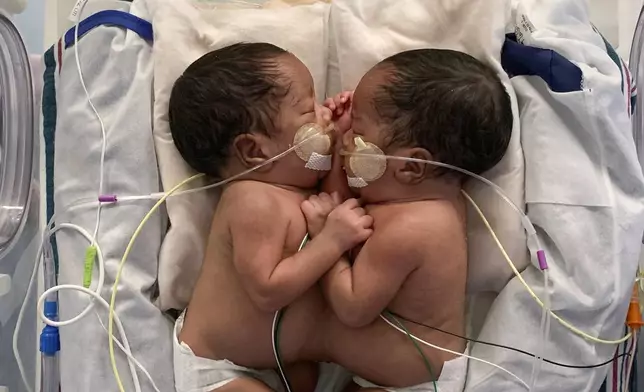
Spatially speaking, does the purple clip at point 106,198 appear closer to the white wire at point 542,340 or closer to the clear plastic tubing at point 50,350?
the clear plastic tubing at point 50,350

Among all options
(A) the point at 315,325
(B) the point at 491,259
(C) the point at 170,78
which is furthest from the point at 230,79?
(B) the point at 491,259

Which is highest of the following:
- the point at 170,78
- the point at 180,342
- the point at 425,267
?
the point at 170,78

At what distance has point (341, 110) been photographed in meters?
1.44

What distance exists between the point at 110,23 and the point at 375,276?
2.52ft

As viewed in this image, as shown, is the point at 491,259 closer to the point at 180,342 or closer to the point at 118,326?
the point at 180,342

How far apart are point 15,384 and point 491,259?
3.67 feet

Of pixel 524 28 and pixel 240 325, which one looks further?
pixel 524 28

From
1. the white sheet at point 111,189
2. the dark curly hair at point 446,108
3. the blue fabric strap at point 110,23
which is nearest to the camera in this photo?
the dark curly hair at point 446,108

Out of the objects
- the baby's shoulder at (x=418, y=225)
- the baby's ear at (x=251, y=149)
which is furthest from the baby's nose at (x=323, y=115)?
the baby's shoulder at (x=418, y=225)

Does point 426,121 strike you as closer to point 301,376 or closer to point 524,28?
point 524,28

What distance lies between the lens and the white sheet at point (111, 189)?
4.49ft

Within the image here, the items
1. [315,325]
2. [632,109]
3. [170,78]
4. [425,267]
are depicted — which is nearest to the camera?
[425,267]

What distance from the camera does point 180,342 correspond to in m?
1.39

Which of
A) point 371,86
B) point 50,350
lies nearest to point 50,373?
point 50,350
